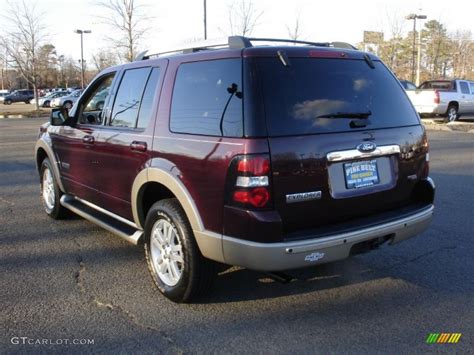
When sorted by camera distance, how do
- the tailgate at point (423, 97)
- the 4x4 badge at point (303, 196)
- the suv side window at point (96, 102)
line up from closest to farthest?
the 4x4 badge at point (303, 196) < the suv side window at point (96, 102) < the tailgate at point (423, 97)

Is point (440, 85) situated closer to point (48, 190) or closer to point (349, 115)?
point (48, 190)

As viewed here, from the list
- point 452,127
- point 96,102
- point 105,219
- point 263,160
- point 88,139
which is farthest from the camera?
point 452,127

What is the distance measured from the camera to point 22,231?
5.60 meters

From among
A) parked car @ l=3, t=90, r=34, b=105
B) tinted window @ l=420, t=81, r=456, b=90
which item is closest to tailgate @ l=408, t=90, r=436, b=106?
tinted window @ l=420, t=81, r=456, b=90

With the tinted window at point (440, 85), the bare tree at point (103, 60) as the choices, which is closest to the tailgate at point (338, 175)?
the tinted window at point (440, 85)

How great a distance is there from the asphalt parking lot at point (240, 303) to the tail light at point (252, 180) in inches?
36.5

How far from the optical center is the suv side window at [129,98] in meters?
4.21

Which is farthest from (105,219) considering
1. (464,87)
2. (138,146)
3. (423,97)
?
(464,87)

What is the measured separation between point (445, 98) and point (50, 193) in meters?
18.3

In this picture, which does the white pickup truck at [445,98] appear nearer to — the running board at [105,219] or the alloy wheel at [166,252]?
the running board at [105,219]

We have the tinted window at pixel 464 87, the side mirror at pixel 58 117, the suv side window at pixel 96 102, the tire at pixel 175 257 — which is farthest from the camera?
the tinted window at pixel 464 87

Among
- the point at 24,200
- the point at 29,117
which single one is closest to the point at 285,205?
the point at 24,200

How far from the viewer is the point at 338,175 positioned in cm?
331

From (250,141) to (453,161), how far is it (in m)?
8.71
